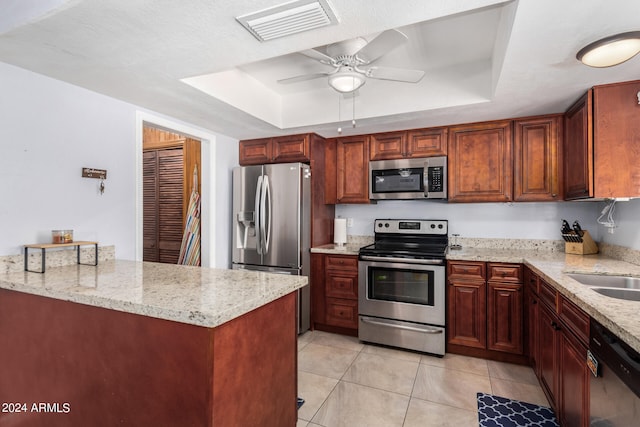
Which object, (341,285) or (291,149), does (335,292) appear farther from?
(291,149)

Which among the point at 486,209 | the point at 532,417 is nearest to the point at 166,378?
the point at 532,417

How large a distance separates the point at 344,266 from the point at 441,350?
1.20 metres

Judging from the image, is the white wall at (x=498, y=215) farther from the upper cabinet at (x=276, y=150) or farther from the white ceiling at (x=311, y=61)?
the upper cabinet at (x=276, y=150)

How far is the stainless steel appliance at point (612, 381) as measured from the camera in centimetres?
109

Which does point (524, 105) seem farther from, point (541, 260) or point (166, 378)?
point (166, 378)

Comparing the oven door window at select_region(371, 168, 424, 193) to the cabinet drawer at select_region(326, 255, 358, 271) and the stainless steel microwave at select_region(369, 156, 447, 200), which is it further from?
the cabinet drawer at select_region(326, 255, 358, 271)

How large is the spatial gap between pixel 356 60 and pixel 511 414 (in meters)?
2.56

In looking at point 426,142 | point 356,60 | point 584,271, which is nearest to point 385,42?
point 356,60

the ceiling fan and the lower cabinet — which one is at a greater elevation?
the ceiling fan

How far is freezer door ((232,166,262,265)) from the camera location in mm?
3547

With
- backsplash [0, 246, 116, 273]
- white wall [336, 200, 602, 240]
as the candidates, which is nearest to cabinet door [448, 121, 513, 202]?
white wall [336, 200, 602, 240]

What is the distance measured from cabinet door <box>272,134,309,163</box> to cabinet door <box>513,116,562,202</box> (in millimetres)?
2077

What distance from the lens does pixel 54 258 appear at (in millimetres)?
2059

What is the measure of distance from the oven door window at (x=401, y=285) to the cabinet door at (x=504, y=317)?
51cm
